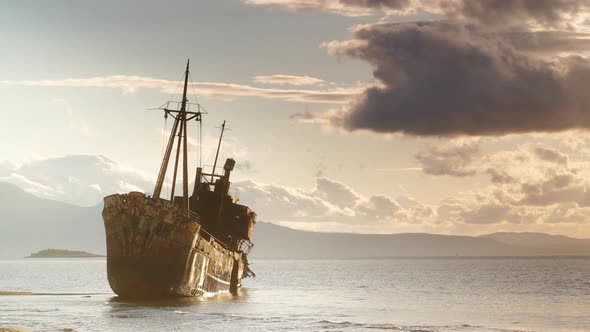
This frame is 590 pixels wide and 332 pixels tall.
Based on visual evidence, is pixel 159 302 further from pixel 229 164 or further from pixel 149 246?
pixel 229 164

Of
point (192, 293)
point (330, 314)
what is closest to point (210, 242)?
point (192, 293)

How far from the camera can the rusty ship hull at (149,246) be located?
5747 cm

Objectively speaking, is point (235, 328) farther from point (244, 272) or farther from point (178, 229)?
point (244, 272)

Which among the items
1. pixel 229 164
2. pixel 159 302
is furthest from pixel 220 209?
pixel 159 302

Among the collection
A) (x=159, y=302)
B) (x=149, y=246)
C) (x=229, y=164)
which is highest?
(x=229, y=164)

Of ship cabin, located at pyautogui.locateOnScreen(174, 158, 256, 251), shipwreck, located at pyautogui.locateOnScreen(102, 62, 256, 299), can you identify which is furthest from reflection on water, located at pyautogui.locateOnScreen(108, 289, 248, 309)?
ship cabin, located at pyautogui.locateOnScreen(174, 158, 256, 251)

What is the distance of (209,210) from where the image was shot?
256ft

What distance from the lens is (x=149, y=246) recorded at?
5741cm

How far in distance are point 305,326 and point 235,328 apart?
4.57 m

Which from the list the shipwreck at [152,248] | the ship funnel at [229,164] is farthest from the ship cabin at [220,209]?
the shipwreck at [152,248]

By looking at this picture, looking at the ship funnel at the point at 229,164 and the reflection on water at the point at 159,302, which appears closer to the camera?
the reflection on water at the point at 159,302

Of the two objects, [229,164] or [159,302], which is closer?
[159,302]

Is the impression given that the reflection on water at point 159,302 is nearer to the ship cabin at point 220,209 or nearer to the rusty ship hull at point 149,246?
the rusty ship hull at point 149,246

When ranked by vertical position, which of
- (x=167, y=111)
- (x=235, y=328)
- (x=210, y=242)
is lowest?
(x=235, y=328)
